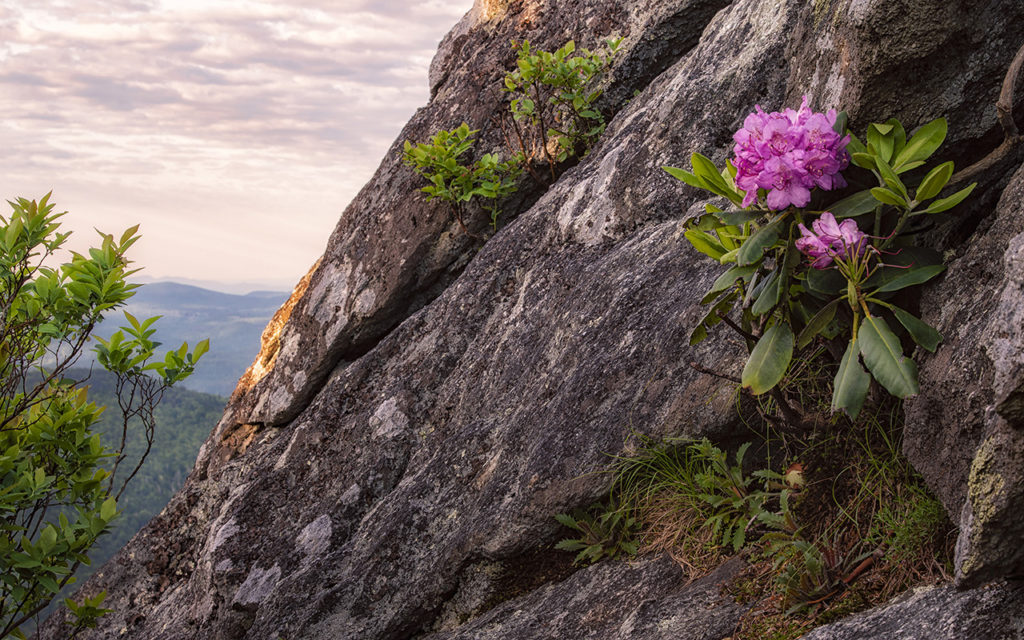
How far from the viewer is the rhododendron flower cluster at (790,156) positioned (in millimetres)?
3117

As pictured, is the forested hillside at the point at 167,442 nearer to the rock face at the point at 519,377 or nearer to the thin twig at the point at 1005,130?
the rock face at the point at 519,377

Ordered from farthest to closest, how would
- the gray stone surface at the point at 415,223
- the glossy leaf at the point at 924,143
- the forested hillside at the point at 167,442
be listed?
the forested hillside at the point at 167,442 < the gray stone surface at the point at 415,223 < the glossy leaf at the point at 924,143

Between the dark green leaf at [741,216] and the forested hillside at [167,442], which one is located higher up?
the dark green leaf at [741,216]

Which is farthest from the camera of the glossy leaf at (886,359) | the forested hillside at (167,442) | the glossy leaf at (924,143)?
the forested hillside at (167,442)

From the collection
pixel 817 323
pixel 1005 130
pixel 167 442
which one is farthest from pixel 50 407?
pixel 167 442

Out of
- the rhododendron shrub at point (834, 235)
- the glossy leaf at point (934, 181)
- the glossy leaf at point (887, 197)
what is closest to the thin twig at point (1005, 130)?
the rhododendron shrub at point (834, 235)

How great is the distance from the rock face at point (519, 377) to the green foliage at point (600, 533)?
0.29 feet

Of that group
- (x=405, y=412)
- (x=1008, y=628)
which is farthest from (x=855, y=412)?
(x=405, y=412)

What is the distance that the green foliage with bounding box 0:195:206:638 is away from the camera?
13.7 ft

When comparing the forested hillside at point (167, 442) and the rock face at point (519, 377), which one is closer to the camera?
the rock face at point (519, 377)

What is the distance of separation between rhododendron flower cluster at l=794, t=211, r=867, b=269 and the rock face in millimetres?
562

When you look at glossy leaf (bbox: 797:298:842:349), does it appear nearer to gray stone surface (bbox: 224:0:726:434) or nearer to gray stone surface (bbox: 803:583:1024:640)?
gray stone surface (bbox: 803:583:1024:640)

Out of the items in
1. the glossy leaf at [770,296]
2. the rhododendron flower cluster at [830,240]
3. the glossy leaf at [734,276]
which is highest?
the rhododendron flower cluster at [830,240]

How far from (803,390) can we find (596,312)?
1547 millimetres
